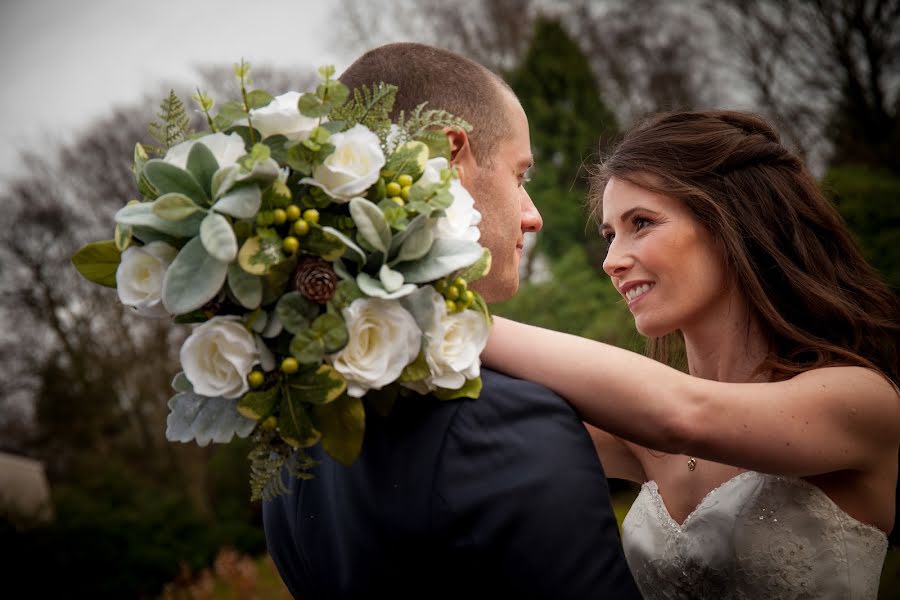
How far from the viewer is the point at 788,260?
3209 mm

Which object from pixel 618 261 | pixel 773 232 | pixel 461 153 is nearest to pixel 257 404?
pixel 461 153

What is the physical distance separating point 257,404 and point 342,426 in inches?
7.4

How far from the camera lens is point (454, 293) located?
1.76 m

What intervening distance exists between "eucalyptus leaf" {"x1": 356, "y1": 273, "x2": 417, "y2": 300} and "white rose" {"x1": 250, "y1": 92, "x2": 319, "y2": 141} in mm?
341

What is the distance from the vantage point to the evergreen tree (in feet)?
48.4

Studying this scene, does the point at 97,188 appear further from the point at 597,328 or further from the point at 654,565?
the point at 654,565

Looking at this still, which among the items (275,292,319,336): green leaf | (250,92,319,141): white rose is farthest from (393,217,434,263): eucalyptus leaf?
(250,92,319,141): white rose

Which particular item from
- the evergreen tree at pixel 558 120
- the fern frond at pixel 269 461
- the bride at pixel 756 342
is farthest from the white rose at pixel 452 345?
the evergreen tree at pixel 558 120

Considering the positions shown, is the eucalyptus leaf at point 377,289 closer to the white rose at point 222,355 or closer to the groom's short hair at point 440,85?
the white rose at point 222,355

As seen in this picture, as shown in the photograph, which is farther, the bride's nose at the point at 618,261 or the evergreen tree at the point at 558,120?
the evergreen tree at the point at 558,120

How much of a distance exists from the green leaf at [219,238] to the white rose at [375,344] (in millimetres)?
258

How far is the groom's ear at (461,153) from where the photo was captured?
96.3 inches

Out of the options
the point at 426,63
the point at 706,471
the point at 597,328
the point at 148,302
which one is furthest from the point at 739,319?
the point at 597,328

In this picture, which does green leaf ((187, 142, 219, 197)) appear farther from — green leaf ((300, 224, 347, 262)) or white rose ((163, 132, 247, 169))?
green leaf ((300, 224, 347, 262))
